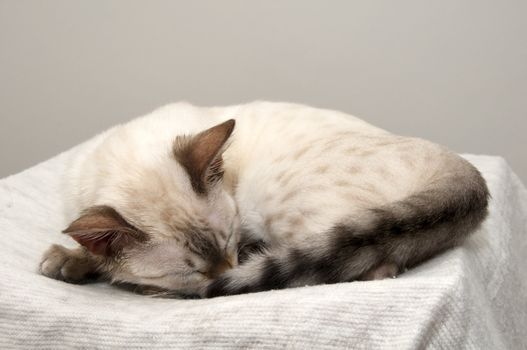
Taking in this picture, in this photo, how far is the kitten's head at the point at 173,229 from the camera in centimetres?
177

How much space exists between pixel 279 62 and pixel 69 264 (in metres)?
2.29

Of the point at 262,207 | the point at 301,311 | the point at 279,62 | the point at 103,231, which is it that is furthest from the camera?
the point at 279,62

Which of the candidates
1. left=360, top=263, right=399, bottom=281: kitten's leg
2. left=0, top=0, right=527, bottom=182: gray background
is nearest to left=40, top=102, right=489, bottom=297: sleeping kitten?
left=360, top=263, right=399, bottom=281: kitten's leg

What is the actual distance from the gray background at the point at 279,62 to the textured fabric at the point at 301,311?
68.8 inches

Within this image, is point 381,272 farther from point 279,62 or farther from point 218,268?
point 279,62

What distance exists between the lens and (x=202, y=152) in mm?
1809

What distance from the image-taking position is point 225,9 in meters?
3.79

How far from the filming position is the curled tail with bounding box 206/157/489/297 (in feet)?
4.78

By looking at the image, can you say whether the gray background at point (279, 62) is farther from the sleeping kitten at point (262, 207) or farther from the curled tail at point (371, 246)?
the curled tail at point (371, 246)

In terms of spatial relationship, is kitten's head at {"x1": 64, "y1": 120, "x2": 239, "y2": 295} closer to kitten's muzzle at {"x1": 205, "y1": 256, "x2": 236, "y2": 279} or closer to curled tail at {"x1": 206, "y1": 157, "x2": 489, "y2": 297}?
kitten's muzzle at {"x1": 205, "y1": 256, "x2": 236, "y2": 279}

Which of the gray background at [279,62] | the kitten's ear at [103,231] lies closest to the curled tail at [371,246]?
the kitten's ear at [103,231]

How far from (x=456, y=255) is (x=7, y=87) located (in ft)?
12.1

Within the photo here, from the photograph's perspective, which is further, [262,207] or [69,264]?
[262,207]

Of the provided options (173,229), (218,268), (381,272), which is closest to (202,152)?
(173,229)
